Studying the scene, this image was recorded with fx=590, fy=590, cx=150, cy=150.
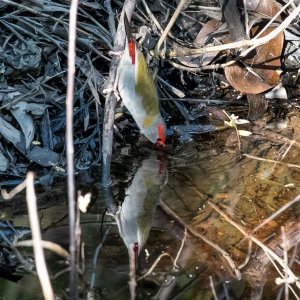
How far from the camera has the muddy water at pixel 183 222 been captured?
8.44 ft

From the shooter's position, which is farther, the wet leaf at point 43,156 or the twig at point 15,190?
the wet leaf at point 43,156

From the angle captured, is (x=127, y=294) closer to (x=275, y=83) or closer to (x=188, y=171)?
(x=188, y=171)

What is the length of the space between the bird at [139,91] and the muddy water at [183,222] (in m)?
0.20

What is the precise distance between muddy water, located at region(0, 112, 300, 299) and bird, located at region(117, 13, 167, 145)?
204 millimetres

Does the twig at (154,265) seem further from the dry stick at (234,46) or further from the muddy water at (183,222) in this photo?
the dry stick at (234,46)

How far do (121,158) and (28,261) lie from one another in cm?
137

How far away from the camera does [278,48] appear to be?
4.69m

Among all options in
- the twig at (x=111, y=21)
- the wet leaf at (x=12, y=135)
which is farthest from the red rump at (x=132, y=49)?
the wet leaf at (x=12, y=135)

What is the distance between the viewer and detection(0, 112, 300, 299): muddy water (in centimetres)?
257

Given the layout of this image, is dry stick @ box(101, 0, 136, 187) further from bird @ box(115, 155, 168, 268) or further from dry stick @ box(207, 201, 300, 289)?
dry stick @ box(207, 201, 300, 289)

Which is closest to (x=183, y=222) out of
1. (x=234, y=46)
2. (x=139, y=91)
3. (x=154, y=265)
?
(x=154, y=265)

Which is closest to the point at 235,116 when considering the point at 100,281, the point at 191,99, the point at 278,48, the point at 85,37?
the point at 191,99

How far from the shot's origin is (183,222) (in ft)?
10.2

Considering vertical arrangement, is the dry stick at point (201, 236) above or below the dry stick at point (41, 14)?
below
